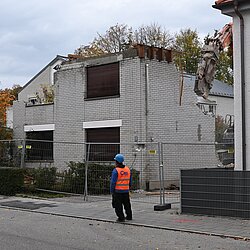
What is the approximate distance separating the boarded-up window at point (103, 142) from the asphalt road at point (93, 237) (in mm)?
7269

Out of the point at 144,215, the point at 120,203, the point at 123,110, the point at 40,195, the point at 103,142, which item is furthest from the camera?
the point at 103,142

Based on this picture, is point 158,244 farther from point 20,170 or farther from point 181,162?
point 20,170

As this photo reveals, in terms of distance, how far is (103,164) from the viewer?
19.0 metres

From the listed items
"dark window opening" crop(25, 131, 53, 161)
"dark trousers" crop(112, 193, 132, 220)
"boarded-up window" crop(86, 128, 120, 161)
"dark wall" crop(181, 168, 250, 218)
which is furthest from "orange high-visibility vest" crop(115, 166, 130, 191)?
"dark window opening" crop(25, 131, 53, 161)

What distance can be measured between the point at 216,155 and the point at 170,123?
12.8ft

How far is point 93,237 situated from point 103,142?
12226mm

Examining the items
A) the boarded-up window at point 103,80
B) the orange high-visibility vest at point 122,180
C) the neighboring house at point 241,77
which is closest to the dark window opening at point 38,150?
the boarded-up window at point 103,80

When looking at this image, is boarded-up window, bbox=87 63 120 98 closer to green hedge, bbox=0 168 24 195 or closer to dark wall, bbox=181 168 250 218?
green hedge, bbox=0 168 24 195

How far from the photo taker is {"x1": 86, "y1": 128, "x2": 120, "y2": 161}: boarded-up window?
791 inches

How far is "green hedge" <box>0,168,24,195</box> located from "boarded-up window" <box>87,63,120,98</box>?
550cm

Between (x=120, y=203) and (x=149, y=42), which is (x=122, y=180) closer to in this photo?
(x=120, y=203)

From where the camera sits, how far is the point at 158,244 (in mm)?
A: 9609

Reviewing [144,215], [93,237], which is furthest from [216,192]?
[93,237]

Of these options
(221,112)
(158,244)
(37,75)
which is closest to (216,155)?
(158,244)
